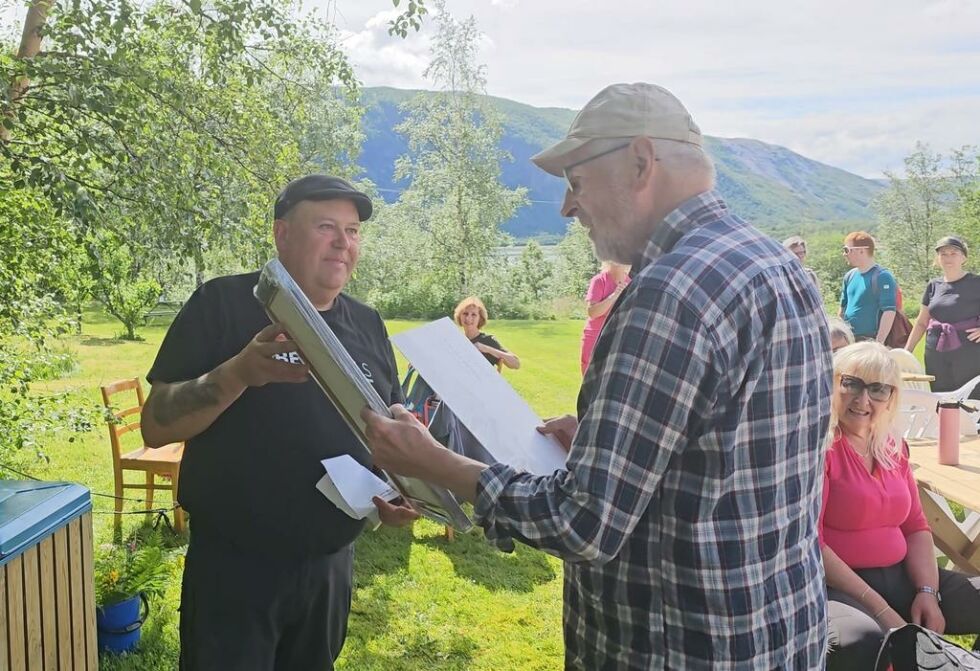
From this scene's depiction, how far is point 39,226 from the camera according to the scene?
3586 mm

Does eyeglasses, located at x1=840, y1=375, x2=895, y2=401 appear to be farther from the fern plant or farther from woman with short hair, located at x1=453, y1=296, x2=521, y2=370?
woman with short hair, located at x1=453, y1=296, x2=521, y2=370

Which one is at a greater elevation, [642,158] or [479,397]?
[642,158]

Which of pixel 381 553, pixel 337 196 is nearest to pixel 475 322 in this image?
pixel 381 553

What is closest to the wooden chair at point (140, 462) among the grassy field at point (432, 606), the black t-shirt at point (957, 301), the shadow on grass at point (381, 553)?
the grassy field at point (432, 606)

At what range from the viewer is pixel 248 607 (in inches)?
75.1

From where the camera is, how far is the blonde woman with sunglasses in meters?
2.80

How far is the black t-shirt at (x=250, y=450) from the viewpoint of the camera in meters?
1.88

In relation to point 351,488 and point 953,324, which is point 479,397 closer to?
point 351,488

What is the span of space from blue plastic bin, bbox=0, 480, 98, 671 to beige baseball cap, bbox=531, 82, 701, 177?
165 centimetres

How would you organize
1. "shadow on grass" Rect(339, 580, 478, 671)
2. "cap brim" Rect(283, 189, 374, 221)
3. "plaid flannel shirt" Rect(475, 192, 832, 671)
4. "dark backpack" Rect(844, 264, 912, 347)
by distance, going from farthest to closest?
"dark backpack" Rect(844, 264, 912, 347)
"shadow on grass" Rect(339, 580, 478, 671)
"cap brim" Rect(283, 189, 374, 221)
"plaid flannel shirt" Rect(475, 192, 832, 671)

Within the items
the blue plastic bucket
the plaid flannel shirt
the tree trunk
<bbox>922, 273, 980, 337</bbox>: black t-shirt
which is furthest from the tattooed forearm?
<bbox>922, 273, 980, 337</bbox>: black t-shirt

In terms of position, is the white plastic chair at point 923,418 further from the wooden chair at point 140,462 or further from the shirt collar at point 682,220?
the wooden chair at point 140,462

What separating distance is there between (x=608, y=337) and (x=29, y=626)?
1.73m

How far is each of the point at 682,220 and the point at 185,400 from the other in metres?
1.27
